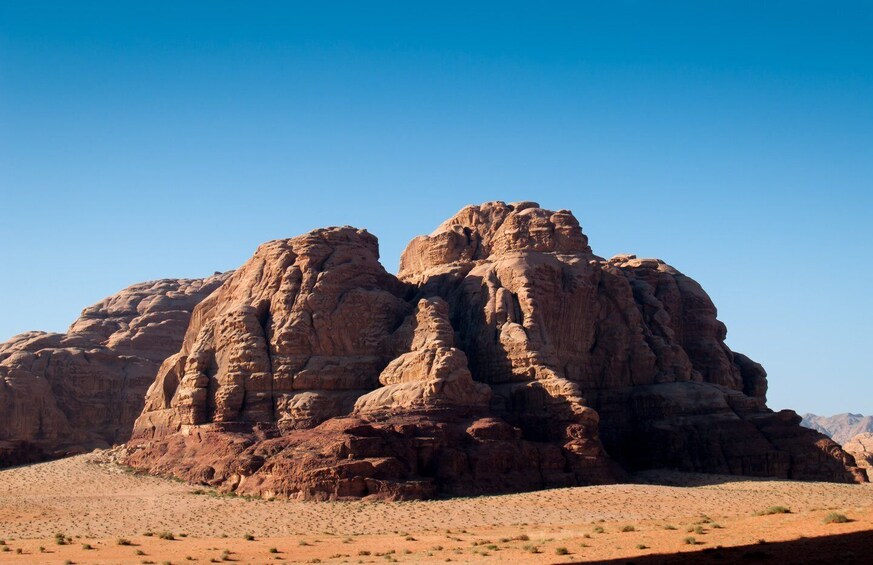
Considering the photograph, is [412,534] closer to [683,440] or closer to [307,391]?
[307,391]

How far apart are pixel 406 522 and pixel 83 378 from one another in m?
58.1

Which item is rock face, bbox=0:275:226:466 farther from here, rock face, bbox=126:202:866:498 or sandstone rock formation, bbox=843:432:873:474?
sandstone rock formation, bbox=843:432:873:474

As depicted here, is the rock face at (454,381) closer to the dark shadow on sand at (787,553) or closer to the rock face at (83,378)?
the rock face at (83,378)

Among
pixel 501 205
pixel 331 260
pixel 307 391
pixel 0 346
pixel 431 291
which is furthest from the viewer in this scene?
pixel 0 346

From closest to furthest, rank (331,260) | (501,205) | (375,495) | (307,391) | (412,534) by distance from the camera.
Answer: (412,534) < (375,495) < (307,391) < (331,260) < (501,205)

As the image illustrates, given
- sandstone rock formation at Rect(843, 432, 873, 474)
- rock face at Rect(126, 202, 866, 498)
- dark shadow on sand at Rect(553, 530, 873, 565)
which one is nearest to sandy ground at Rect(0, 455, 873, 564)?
dark shadow on sand at Rect(553, 530, 873, 565)

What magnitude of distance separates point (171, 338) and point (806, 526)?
8344 cm

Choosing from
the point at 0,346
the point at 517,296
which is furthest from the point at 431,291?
the point at 0,346

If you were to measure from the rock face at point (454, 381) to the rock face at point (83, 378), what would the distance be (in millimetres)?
23357

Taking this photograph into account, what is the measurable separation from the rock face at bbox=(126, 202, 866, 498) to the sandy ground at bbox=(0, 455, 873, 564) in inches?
128

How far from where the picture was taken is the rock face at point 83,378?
310 ft

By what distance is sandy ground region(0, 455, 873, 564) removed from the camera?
38312mm

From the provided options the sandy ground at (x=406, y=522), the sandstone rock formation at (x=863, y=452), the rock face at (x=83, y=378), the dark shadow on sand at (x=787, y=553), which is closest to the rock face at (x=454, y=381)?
the sandy ground at (x=406, y=522)

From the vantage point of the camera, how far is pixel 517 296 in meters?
74.0
